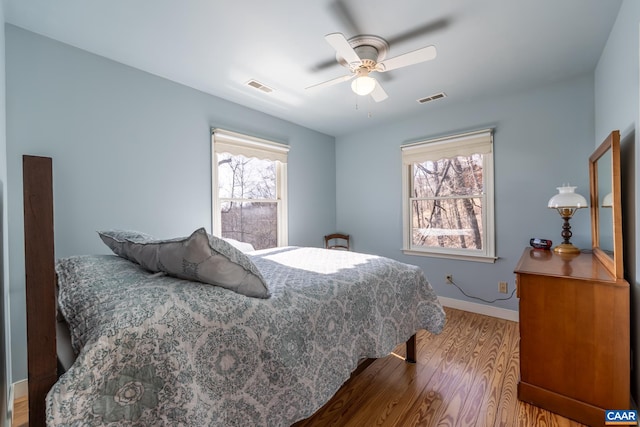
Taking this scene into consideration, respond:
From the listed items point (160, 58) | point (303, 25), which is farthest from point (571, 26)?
point (160, 58)

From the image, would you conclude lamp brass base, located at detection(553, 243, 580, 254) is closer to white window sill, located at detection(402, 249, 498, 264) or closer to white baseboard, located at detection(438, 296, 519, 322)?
white window sill, located at detection(402, 249, 498, 264)

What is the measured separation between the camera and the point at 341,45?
1722 mm

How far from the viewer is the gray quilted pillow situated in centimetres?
112

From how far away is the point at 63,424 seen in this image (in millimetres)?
716

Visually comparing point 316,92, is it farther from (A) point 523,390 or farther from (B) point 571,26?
(A) point 523,390

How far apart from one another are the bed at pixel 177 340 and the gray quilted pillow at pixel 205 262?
29 mm

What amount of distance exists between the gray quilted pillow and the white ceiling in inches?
58.9

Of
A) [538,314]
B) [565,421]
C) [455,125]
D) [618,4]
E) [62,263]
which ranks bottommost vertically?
[565,421]

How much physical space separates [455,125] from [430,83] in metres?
0.87

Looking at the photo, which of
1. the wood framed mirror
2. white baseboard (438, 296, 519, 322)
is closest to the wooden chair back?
white baseboard (438, 296, 519, 322)

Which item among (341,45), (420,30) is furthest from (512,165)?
(341,45)

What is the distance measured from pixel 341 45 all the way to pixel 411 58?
0.50 m

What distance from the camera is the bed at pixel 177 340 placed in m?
0.79

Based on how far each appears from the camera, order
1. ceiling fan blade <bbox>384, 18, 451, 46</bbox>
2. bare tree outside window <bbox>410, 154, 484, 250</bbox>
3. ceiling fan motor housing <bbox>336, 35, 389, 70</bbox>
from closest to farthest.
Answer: ceiling fan blade <bbox>384, 18, 451, 46</bbox> → ceiling fan motor housing <bbox>336, 35, 389, 70</bbox> → bare tree outside window <bbox>410, 154, 484, 250</bbox>
